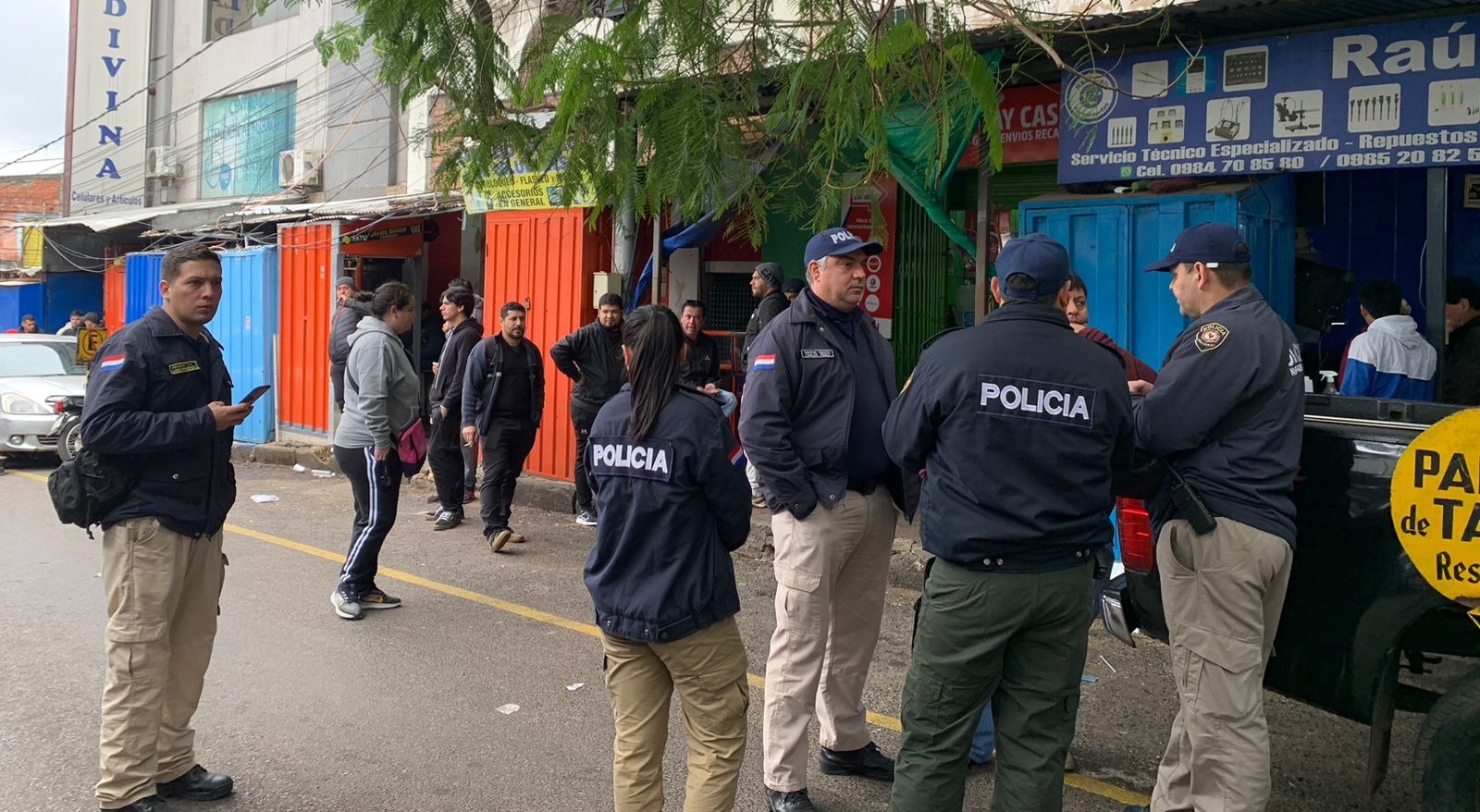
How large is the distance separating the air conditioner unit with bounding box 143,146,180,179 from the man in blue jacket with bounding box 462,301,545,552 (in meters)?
15.6

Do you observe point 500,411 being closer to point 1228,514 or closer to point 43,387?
point 1228,514

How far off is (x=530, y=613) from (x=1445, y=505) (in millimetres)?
4871

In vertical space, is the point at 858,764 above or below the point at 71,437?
below

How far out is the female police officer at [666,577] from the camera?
10.7 feet

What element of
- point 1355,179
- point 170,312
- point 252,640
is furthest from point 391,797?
point 1355,179

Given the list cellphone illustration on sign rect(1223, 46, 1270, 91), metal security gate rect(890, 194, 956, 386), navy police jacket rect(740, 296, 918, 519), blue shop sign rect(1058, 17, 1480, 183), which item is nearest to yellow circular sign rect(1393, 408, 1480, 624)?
navy police jacket rect(740, 296, 918, 519)

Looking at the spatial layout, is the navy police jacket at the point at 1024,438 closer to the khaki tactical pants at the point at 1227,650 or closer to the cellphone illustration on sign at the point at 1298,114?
the khaki tactical pants at the point at 1227,650

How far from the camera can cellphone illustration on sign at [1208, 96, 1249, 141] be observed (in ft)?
23.2

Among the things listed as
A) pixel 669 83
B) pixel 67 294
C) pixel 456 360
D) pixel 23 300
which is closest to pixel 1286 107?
pixel 669 83

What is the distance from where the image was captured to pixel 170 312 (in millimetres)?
4113

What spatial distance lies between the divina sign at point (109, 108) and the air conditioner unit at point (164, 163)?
567 mm

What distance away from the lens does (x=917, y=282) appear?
10.2 m

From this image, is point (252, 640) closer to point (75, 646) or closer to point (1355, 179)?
point (75, 646)

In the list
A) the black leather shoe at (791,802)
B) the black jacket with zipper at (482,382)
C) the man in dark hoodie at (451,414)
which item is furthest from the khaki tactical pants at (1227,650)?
the man in dark hoodie at (451,414)
